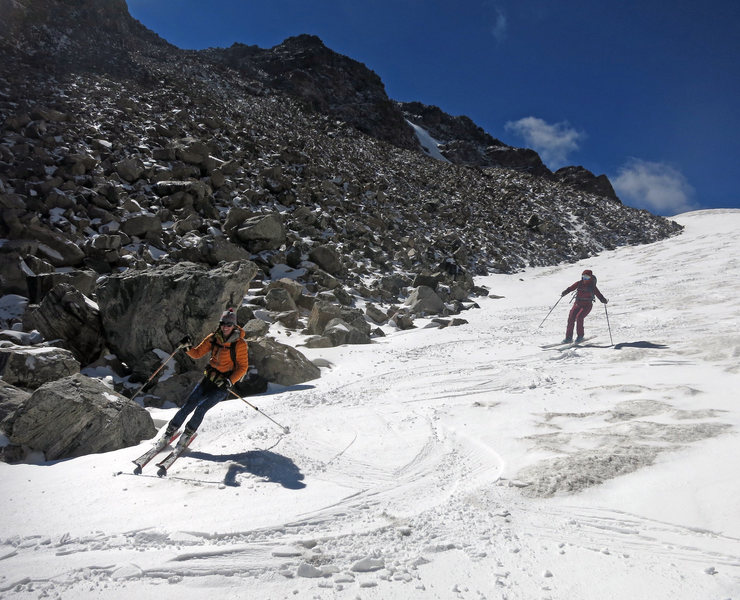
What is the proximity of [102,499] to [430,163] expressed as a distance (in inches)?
1946

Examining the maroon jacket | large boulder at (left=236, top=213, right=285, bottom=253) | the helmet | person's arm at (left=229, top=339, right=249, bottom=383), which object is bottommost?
person's arm at (left=229, top=339, right=249, bottom=383)

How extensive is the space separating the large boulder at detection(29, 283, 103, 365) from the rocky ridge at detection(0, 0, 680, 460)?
0.11 ft

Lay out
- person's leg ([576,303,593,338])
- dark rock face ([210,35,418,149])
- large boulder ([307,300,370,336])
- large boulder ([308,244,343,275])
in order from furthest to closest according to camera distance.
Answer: dark rock face ([210,35,418,149]) → large boulder ([308,244,343,275]) → large boulder ([307,300,370,336]) → person's leg ([576,303,593,338])

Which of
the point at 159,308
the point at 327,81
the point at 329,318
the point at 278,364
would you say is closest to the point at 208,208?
Answer: the point at 329,318

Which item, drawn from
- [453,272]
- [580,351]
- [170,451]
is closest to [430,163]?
[453,272]

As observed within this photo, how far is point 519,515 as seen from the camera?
329cm

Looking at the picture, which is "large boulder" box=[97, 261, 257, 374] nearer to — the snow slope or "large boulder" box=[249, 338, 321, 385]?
"large boulder" box=[249, 338, 321, 385]

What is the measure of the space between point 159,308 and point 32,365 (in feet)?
7.43

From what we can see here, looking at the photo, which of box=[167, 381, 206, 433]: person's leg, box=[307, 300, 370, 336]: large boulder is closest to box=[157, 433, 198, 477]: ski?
box=[167, 381, 206, 433]: person's leg

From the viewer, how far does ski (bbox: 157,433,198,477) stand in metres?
4.10

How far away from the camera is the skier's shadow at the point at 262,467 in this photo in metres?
4.05

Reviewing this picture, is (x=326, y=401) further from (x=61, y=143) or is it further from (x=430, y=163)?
(x=430, y=163)

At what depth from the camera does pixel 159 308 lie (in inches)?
322

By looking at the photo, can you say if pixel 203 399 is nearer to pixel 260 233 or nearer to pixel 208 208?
pixel 260 233
